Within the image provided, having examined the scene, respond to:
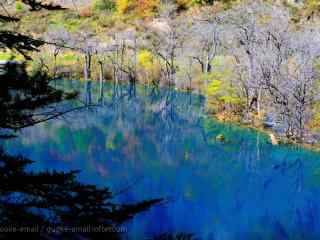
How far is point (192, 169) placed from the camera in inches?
821

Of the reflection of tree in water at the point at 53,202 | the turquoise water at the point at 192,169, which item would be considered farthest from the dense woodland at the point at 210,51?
the turquoise water at the point at 192,169

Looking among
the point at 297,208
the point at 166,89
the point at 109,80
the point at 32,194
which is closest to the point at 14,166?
the point at 32,194

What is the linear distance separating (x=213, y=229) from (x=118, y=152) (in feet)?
31.0

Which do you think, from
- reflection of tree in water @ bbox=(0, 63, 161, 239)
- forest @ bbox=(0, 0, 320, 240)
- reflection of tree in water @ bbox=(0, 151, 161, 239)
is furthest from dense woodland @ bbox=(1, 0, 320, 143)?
reflection of tree in water @ bbox=(0, 151, 161, 239)

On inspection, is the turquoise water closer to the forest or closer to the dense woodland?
the forest

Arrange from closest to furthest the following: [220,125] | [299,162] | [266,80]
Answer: [299,162]
[266,80]
[220,125]

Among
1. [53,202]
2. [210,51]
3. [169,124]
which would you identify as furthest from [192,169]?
[210,51]

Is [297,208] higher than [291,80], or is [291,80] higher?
[291,80]

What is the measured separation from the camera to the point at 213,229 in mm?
14641

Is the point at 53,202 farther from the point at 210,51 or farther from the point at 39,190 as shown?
the point at 210,51

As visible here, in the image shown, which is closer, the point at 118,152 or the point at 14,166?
the point at 14,166

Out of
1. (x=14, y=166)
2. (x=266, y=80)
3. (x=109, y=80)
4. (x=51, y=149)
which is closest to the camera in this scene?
(x=14, y=166)

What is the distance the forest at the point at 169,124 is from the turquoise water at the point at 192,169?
0.23 ft

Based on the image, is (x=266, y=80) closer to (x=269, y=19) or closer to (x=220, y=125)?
(x=220, y=125)
